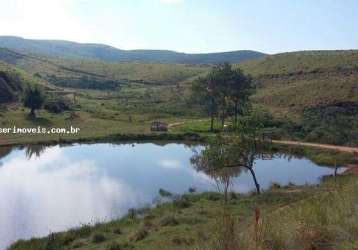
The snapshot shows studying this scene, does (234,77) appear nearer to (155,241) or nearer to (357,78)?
(357,78)

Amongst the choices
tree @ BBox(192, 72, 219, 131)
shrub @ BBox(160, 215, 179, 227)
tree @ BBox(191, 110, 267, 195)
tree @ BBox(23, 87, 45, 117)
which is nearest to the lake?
tree @ BBox(191, 110, 267, 195)

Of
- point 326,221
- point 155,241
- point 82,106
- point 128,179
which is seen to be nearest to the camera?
point 326,221

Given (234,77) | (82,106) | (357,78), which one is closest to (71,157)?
(234,77)

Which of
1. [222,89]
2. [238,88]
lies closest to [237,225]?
[222,89]

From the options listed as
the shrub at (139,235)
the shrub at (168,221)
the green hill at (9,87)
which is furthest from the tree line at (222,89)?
the shrub at (139,235)

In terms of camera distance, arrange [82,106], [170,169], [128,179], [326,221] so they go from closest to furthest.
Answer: [326,221] < [128,179] < [170,169] < [82,106]

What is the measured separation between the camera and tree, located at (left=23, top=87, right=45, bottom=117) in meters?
83.3

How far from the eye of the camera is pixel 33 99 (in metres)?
83.9

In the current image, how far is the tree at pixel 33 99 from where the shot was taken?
83312mm

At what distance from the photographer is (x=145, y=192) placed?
41750 mm

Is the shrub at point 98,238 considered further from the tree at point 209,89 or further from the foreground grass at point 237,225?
the tree at point 209,89

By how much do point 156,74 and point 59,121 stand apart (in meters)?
115

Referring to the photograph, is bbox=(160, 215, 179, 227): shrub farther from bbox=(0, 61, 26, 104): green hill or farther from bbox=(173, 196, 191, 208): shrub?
bbox=(0, 61, 26, 104): green hill

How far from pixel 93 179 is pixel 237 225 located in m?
36.4
